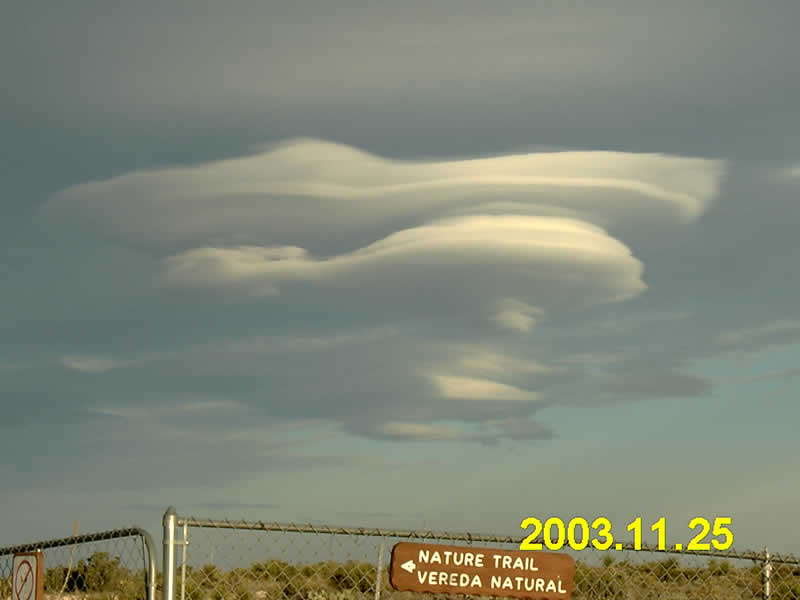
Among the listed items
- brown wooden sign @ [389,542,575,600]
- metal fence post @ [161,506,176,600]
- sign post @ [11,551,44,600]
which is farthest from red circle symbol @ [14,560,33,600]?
brown wooden sign @ [389,542,575,600]

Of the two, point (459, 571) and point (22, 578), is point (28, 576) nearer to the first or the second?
point (22, 578)

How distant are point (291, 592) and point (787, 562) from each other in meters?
12.6

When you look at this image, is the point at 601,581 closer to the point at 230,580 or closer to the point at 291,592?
the point at 291,592

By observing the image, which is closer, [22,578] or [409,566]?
[409,566]

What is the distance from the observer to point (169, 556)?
864 cm

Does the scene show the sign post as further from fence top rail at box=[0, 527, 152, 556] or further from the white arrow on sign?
the white arrow on sign

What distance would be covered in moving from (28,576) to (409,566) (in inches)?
144

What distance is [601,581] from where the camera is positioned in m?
22.0

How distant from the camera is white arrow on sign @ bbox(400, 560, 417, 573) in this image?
9.51m

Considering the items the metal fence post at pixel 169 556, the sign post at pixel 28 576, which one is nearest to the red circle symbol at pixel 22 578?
the sign post at pixel 28 576

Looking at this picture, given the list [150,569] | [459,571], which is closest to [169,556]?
[150,569]

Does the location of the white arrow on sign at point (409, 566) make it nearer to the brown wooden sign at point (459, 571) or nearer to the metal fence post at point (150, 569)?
the brown wooden sign at point (459, 571)

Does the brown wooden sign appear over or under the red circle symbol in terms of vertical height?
over

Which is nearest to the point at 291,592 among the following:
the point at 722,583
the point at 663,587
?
the point at 663,587
